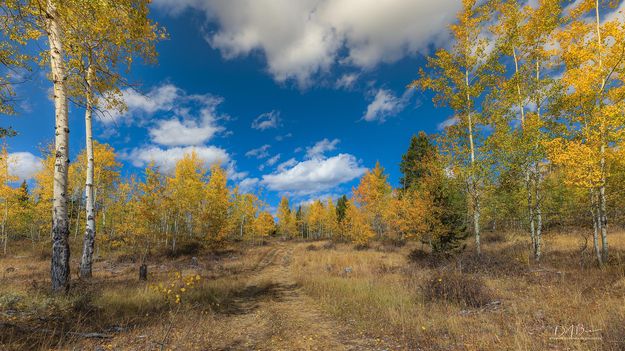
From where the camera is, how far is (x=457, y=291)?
7754 mm

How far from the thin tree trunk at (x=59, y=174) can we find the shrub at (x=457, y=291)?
9.79 metres

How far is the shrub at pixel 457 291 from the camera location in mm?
7469

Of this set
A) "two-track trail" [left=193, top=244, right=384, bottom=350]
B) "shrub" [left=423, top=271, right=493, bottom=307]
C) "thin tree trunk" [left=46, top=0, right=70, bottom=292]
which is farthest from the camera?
"shrub" [left=423, top=271, right=493, bottom=307]

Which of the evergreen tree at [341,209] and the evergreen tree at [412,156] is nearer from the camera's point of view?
the evergreen tree at [412,156]

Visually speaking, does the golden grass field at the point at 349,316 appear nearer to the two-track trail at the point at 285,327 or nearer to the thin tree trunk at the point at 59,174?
the two-track trail at the point at 285,327

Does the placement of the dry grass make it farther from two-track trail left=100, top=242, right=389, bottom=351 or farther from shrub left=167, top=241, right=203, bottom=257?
shrub left=167, top=241, right=203, bottom=257

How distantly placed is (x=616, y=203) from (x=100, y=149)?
34.9 m

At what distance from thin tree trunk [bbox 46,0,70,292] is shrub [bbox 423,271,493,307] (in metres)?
9.79

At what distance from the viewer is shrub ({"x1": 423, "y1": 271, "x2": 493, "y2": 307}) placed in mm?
7469

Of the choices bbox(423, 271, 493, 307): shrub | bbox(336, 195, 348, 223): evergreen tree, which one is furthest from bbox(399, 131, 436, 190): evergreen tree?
bbox(423, 271, 493, 307): shrub

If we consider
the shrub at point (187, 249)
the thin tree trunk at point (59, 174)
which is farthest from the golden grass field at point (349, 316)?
the shrub at point (187, 249)

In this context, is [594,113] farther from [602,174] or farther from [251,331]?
[251,331]

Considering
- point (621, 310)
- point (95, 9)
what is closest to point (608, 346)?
point (621, 310)

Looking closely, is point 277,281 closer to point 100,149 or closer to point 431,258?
point 431,258
